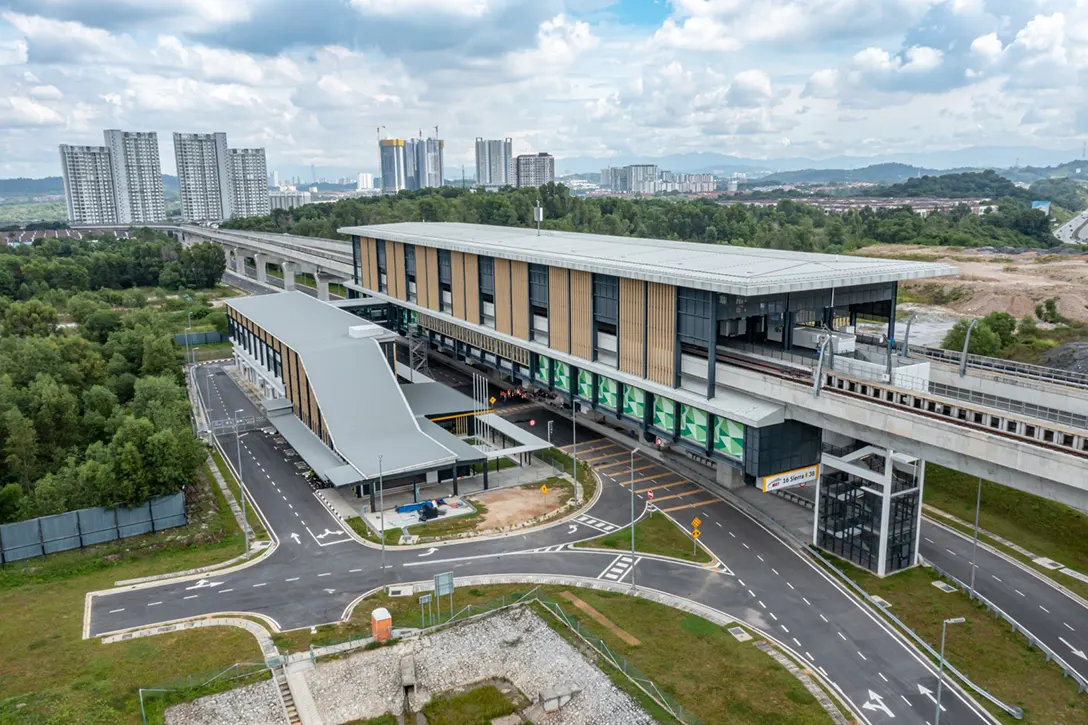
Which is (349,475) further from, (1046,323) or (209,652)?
(1046,323)

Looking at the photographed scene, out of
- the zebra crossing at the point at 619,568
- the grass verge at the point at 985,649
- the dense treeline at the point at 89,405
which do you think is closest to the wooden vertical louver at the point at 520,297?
the zebra crossing at the point at 619,568

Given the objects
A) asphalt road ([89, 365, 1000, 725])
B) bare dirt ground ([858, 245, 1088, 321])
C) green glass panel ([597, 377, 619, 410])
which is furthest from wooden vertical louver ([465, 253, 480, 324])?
bare dirt ground ([858, 245, 1088, 321])

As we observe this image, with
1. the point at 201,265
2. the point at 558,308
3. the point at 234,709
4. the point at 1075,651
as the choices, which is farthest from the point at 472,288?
the point at 201,265

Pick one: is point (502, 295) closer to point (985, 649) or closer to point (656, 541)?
point (656, 541)

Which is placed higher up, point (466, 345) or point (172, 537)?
point (466, 345)

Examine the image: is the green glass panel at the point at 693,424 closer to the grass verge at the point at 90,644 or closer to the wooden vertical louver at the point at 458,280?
the grass verge at the point at 90,644

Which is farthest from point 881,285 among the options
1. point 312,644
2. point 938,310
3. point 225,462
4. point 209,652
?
point 938,310
